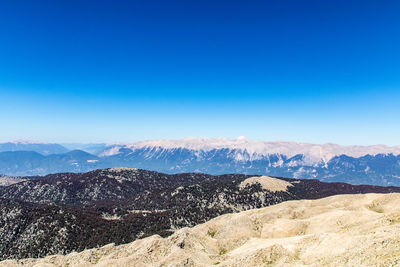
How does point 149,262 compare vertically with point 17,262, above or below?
above

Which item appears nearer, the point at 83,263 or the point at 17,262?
the point at 83,263

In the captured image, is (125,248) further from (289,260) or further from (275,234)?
(289,260)

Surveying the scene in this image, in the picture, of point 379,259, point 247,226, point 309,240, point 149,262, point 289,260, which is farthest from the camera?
point 247,226

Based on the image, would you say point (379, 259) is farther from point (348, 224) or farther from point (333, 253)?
point (348, 224)

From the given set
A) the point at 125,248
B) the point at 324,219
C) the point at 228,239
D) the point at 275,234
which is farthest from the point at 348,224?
the point at 125,248

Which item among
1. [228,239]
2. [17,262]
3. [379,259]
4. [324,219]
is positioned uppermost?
[379,259]

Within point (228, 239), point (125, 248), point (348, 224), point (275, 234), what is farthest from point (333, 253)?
point (125, 248)

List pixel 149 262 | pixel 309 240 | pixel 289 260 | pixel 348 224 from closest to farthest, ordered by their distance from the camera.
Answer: pixel 289 260 < pixel 309 240 < pixel 149 262 < pixel 348 224
